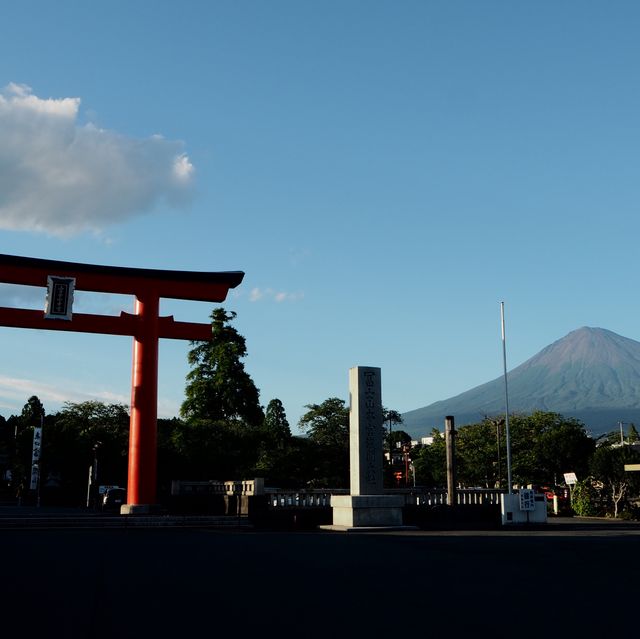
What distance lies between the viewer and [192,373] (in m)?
65.1

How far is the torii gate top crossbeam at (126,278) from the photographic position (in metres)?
29.3

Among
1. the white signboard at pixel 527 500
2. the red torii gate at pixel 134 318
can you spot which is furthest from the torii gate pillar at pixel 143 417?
the white signboard at pixel 527 500

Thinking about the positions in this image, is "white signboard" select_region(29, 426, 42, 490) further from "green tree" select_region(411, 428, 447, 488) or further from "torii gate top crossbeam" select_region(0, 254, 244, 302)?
"green tree" select_region(411, 428, 447, 488)

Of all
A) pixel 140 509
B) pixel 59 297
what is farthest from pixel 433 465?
pixel 59 297

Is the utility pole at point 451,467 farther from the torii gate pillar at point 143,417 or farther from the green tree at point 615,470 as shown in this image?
the green tree at point 615,470

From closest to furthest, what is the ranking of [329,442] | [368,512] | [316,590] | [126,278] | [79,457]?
[316,590]
[368,512]
[126,278]
[79,457]
[329,442]

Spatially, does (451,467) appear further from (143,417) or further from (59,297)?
(59,297)

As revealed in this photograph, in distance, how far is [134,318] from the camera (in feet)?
101

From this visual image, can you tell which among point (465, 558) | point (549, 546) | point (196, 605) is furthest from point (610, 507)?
point (196, 605)

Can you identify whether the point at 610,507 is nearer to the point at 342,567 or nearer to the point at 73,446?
the point at 342,567

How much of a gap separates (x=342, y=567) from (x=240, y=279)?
850 inches

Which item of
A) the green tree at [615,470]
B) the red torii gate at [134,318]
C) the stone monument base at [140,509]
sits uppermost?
the red torii gate at [134,318]

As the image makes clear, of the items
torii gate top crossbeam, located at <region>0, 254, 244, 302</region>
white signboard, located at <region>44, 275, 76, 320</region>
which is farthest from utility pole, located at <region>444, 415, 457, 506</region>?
white signboard, located at <region>44, 275, 76, 320</region>

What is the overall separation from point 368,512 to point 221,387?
4072cm
